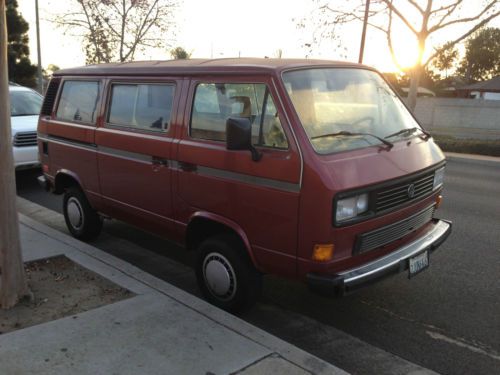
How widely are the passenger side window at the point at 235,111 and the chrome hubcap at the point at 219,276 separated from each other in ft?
3.24

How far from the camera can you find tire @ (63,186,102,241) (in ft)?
18.8

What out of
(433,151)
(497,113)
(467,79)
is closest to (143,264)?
(433,151)

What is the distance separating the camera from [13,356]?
316 cm

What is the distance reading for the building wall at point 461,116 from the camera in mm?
26078

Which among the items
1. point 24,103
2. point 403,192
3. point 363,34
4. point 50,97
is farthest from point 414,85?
point 403,192

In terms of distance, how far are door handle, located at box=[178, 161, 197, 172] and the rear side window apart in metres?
1.60

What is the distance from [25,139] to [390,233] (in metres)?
7.10

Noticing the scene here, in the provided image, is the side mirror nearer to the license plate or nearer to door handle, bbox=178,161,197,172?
door handle, bbox=178,161,197,172

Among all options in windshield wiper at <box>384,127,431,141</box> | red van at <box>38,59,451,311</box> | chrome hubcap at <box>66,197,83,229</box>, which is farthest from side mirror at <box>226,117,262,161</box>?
chrome hubcap at <box>66,197,83,229</box>

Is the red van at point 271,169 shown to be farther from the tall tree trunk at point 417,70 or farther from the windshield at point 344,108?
the tall tree trunk at point 417,70

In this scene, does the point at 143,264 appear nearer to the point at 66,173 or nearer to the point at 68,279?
the point at 68,279

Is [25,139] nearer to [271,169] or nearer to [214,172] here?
[214,172]

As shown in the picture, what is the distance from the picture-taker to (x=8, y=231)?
3.86m

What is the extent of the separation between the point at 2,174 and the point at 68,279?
116cm
